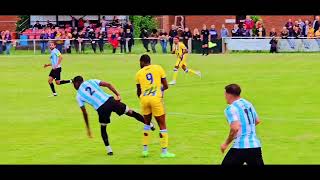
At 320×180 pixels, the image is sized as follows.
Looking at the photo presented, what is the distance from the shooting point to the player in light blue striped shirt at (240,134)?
8.02 metres

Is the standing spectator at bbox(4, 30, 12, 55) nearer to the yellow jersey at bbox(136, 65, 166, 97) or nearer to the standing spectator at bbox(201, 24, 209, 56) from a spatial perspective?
the standing spectator at bbox(201, 24, 209, 56)

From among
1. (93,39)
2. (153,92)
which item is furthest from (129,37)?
(153,92)

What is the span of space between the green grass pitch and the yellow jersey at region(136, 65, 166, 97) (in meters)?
1.22

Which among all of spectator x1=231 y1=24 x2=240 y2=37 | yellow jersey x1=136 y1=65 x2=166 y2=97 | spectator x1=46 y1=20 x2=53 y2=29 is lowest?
yellow jersey x1=136 y1=65 x2=166 y2=97

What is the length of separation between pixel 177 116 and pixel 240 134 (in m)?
9.23

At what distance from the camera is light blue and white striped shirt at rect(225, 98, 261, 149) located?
8086 millimetres

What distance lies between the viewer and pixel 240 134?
8102 millimetres

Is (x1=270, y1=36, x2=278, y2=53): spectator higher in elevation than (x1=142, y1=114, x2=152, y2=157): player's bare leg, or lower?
higher

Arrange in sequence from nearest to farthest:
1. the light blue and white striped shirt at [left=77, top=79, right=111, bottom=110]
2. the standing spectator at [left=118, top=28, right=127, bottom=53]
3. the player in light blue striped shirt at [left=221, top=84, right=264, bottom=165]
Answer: the player in light blue striped shirt at [left=221, top=84, right=264, bottom=165]
the light blue and white striped shirt at [left=77, top=79, right=111, bottom=110]
the standing spectator at [left=118, top=28, right=127, bottom=53]

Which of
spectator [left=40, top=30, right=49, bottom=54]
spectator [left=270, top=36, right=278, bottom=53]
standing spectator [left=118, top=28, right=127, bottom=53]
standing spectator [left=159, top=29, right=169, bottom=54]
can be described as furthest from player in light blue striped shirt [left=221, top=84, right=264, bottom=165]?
spectator [left=40, top=30, right=49, bottom=54]

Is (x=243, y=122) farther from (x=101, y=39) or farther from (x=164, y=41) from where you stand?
(x=101, y=39)
